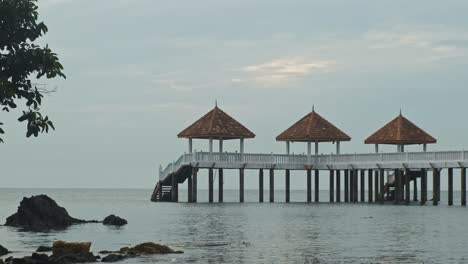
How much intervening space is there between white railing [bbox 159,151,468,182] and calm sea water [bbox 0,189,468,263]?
3132 mm

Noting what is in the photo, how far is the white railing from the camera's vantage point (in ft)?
188

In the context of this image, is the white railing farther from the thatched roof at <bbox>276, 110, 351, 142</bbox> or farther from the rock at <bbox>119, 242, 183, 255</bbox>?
the rock at <bbox>119, 242, 183, 255</bbox>

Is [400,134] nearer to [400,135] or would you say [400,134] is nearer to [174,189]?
[400,135]

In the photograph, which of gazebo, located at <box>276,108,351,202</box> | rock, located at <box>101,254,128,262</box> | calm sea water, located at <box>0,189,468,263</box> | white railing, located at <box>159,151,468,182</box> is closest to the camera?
rock, located at <box>101,254,128,262</box>

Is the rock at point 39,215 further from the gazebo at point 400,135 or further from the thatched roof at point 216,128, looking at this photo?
the gazebo at point 400,135

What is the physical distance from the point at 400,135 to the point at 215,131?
1212cm

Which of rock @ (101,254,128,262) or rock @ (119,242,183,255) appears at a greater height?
rock @ (101,254,128,262)

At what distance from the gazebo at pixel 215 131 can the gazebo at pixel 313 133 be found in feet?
11.2

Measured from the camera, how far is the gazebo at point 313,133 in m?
66.2

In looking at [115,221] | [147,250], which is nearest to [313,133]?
[115,221]

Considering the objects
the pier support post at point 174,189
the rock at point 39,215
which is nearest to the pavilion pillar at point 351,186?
the pier support post at point 174,189

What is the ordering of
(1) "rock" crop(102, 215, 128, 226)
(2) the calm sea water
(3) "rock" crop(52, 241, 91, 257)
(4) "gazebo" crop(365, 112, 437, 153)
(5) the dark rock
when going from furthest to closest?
(4) "gazebo" crop(365, 112, 437, 153), (1) "rock" crop(102, 215, 128, 226), (2) the calm sea water, (3) "rock" crop(52, 241, 91, 257), (5) the dark rock

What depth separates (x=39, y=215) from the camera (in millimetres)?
43562

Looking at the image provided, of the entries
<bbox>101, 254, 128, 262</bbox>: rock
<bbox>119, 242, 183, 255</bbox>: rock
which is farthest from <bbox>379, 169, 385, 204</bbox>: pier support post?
<bbox>101, 254, 128, 262</bbox>: rock
